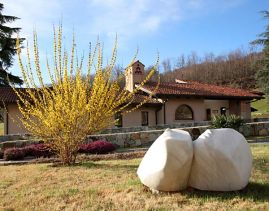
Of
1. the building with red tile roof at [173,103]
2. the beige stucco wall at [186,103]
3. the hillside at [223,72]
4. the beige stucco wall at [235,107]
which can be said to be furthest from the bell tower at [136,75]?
the hillside at [223,72]

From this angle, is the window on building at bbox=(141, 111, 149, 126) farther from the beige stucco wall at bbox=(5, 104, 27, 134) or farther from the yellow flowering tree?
the yellow flowering tree

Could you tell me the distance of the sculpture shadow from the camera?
5148 millimetres

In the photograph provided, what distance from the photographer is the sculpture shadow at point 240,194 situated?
515 cm

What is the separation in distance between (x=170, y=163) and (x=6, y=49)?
25.9 m

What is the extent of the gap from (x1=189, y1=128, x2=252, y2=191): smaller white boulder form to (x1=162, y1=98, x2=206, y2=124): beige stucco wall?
18.8 meters

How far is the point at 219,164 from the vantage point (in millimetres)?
5336

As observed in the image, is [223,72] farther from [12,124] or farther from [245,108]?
[12,124]

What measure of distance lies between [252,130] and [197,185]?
14.3 meters

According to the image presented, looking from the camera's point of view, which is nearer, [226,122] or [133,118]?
[226,122]

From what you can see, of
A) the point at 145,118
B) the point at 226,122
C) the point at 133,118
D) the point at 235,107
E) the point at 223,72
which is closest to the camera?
the point at 226,122

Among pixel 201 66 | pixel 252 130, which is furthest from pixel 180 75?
pixel 252 130

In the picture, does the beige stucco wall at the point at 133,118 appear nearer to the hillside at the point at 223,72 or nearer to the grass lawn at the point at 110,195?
the grass lawn at the point at 110,195

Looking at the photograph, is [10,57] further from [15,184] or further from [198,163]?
[198,163]

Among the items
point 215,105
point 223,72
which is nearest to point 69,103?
point 215,105
